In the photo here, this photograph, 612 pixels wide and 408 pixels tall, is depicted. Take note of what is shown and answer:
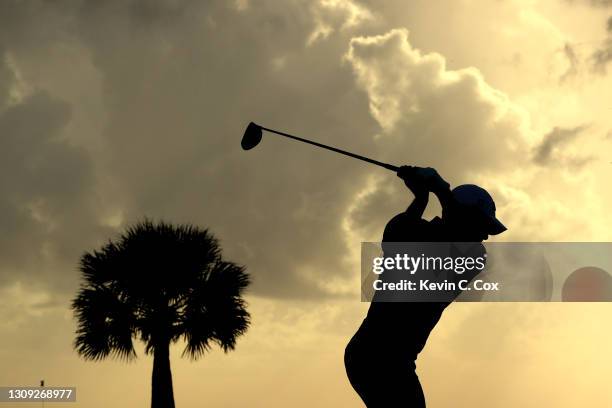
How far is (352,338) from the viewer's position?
26.0 feet

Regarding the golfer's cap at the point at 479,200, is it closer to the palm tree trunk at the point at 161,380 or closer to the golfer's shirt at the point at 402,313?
the golfer's shirt at the point at 402,313

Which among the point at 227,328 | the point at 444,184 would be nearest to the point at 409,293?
the point at 444,184

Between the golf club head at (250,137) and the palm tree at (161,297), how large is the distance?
19.6 m

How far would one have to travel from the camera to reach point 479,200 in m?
7.82

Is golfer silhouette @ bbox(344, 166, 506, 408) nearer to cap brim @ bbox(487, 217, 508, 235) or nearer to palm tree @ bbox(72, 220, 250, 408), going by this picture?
cap brim @ bbox(487, 217, 508, 235)

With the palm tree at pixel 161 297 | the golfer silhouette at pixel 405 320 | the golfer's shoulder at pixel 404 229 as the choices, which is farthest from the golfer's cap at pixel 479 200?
the palm tree at pixel 161 297

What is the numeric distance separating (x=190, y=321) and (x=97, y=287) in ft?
10.3

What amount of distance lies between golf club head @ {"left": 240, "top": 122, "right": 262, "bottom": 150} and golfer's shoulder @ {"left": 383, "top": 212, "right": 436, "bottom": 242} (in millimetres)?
5015

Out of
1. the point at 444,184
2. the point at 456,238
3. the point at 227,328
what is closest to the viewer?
the point at 444,184

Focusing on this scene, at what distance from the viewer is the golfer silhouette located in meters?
7.70

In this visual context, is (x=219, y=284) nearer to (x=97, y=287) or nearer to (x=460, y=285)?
(x=97, y=287)

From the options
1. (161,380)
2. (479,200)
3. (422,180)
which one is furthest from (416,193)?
(161,380)

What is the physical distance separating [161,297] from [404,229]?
25.4 meters

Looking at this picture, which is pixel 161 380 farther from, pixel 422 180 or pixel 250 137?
pixel 422 180
